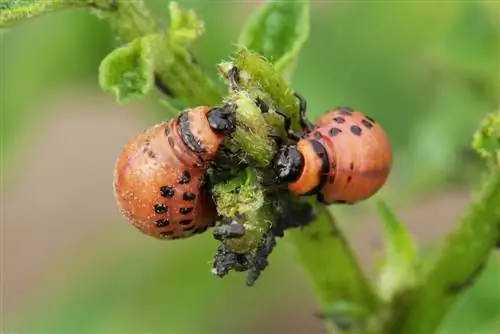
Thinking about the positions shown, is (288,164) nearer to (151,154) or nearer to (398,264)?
(151,154)

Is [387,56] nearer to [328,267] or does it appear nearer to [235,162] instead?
[328,267]

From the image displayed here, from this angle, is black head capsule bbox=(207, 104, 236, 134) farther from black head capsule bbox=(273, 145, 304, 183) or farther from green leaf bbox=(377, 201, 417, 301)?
green leaf bbox=(377, 201, 417, 301)

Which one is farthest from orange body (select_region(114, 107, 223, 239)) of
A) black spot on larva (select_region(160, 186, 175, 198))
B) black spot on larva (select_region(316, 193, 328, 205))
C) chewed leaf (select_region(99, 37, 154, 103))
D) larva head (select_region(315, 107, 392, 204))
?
larva head (select_region(315, 107, 392, 204))

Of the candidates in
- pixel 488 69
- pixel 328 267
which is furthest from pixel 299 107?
pixel 488 69

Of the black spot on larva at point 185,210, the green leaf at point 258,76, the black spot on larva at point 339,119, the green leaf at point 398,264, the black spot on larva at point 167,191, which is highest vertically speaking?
the green leaf at point 258,76

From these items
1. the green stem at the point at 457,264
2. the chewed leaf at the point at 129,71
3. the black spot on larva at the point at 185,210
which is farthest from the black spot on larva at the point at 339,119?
the chewed leaf at the point at 129,71

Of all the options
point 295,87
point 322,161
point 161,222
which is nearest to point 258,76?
point 161,222

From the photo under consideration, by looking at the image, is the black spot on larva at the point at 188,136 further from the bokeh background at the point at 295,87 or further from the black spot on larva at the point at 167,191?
the bokeh background at the point at 295,87
